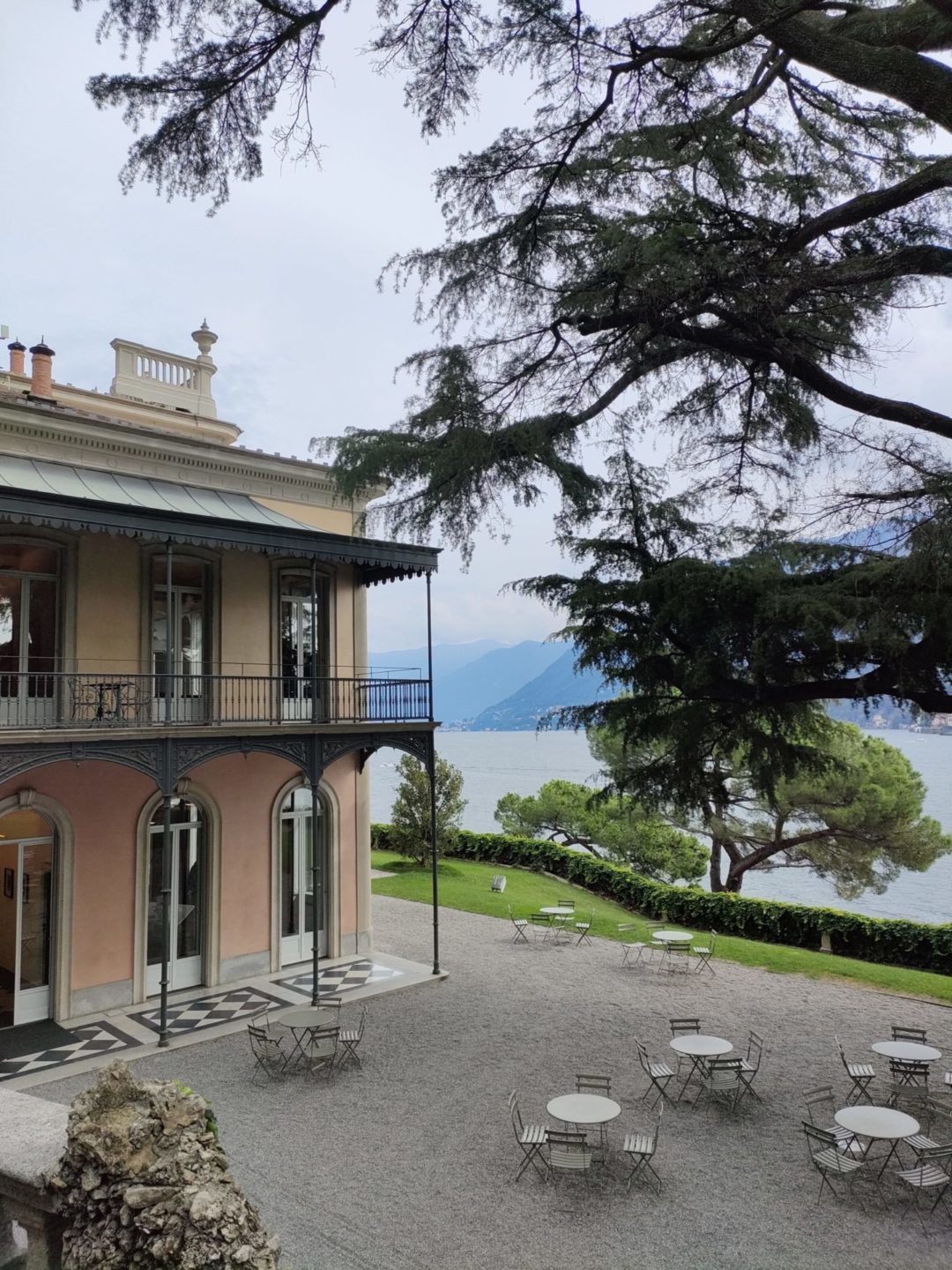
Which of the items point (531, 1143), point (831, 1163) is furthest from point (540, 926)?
point (831, 1163)

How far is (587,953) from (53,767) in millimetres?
9443

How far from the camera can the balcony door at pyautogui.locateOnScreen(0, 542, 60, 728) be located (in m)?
11.3

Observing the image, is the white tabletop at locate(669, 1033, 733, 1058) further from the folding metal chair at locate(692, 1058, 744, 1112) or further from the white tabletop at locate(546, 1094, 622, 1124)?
the white tabletop at locate(546, 1094, 622, 1124)

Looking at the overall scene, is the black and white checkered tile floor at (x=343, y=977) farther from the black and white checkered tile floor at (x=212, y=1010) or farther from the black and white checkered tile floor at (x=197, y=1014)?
the black and white checkered tile floor at (x=212, y=1010)

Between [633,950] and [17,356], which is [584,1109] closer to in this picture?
[633,950]

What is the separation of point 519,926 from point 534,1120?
340 inches

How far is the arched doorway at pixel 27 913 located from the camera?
441 inches

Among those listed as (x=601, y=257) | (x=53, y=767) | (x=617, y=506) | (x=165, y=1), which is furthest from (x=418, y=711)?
(x=165, y=1)

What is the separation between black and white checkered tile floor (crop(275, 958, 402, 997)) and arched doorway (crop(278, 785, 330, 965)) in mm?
554

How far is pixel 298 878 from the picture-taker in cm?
1397

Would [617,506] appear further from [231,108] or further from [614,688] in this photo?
[231,108]

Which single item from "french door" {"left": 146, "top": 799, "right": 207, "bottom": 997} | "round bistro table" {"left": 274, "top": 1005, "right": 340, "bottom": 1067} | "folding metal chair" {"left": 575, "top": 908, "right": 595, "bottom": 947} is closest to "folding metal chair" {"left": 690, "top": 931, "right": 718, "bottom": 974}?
"folding metal chair" {"left": 575, "top": 908, "right": 595, "bottom": 947}

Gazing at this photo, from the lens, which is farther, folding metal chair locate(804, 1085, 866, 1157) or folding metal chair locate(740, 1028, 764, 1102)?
folding metal chair locate(740, 1028, 764, 1102)

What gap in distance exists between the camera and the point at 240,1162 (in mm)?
7590
